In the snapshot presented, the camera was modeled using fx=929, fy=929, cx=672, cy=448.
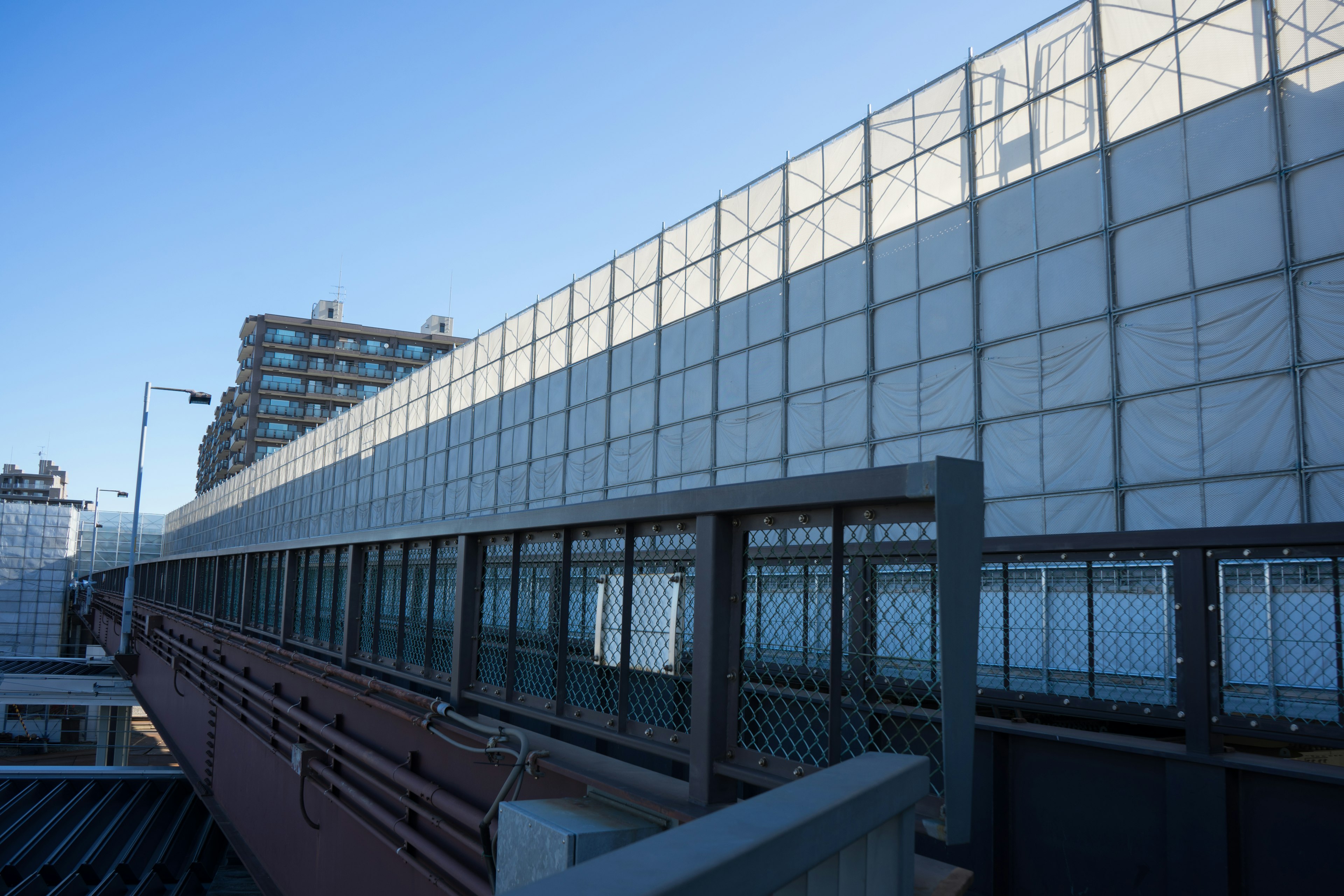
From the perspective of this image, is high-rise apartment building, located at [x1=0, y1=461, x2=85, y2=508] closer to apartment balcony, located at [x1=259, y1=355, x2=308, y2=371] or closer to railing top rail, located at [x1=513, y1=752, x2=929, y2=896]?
apartment balcony, located at [x1=259, y1=355, x2=308, y2=371]

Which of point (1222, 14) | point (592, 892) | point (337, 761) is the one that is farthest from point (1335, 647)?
point (1222, 14)

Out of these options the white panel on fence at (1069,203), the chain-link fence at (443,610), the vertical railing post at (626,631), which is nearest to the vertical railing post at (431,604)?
the chain-link fence at (443,610)

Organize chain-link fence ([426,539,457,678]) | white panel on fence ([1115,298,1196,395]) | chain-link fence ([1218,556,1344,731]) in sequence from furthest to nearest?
white panel on fence ([1115,298,1196,395]) < chain-link fence ([426,539,457,678]) < chain-link fence ([1218,556,1344,731])

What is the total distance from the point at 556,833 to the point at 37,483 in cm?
18642

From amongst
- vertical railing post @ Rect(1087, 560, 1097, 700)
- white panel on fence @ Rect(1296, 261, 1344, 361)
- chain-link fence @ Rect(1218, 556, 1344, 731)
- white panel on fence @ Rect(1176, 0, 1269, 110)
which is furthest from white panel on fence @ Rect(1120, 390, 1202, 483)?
vertical railing post @ Rect(1087, 560, 1097, 700)

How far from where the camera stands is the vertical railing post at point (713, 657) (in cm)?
346

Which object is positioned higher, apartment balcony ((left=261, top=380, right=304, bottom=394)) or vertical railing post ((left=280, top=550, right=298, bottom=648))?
apartment balcony ((left=261, top=380, right=304, bottom=394))

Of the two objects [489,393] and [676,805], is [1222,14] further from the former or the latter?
[489,393]

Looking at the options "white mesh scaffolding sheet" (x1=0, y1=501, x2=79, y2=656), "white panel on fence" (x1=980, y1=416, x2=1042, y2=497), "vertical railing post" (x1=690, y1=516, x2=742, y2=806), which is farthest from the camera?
"white mesh scaffolding sheet" (x1=0, y1=501, x2=79, y2=656)

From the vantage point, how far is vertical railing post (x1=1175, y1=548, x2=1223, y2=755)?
388 centimetres

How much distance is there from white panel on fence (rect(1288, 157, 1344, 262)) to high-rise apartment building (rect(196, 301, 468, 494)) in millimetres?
77913

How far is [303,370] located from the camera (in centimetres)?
8456

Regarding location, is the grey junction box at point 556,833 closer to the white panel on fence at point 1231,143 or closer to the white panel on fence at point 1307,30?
the white panel on fence at point 1231,143

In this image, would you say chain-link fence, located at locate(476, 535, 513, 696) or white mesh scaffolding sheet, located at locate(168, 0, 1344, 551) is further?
white mesh scaffolding sheet, located at locate(168, 0, 1344, 551)
